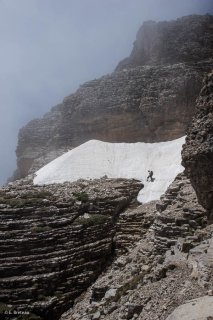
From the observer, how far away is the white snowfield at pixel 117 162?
168ft

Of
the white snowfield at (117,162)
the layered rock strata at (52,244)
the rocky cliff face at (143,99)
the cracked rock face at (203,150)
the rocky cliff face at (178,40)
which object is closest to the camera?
the cracked rock face at (203,150)

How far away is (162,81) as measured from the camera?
60375 millimetres

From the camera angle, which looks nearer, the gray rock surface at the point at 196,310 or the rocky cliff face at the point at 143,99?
the gray rock surface at the point at 196,310

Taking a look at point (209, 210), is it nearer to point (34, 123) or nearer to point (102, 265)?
point (102, 265)

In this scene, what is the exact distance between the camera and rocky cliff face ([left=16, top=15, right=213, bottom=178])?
57750 millimetres

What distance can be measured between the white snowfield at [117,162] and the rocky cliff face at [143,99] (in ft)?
6.04

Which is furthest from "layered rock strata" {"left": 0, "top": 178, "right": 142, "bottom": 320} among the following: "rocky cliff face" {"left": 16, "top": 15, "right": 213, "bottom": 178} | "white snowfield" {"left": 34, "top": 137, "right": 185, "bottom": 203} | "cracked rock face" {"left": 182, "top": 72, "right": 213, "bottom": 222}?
"rocky cliff face" {"left": 16, "top": 15, "right": 213, "bottom": 178}

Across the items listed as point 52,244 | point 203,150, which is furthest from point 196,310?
point 52,244

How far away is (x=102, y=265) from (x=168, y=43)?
138 feet

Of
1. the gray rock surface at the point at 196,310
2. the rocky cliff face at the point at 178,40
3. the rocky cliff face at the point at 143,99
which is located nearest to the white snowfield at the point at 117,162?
the rocky cliff face at the point at 143,99

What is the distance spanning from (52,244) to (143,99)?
31601mm

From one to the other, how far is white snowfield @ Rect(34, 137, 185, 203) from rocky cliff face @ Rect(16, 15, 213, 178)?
1841 mm

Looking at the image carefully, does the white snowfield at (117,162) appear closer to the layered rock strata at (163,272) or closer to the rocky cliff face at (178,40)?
the rocky cliff face at (178,40)

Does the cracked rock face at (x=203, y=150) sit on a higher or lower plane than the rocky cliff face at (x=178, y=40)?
lower
